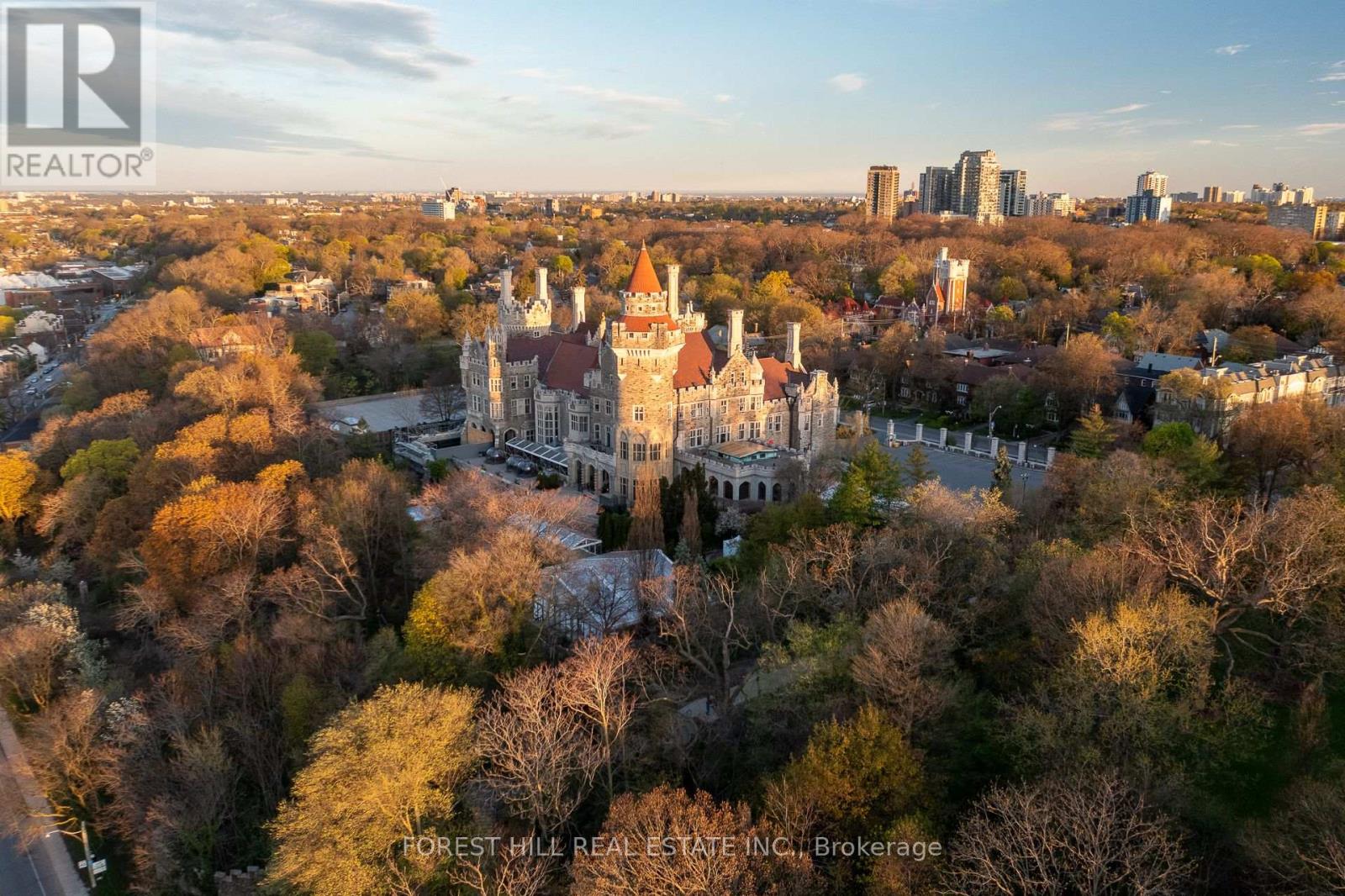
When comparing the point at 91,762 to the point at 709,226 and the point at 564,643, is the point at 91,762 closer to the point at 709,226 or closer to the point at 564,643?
the point at 564,643

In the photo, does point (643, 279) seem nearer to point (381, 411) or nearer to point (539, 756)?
point (381, 411)

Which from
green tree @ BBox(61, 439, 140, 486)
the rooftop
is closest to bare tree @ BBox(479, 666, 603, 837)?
green tree @ BBox(61, 439, 140, 486)

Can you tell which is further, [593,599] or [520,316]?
[520,316]

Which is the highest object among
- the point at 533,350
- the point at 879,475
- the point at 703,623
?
the point at 533,350

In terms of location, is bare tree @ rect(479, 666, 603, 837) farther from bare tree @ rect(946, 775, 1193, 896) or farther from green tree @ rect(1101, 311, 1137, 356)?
green tree @ rect(1101, 311, 1137, 356)

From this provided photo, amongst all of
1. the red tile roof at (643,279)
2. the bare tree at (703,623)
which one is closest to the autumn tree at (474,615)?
the bare tree at (703,623)

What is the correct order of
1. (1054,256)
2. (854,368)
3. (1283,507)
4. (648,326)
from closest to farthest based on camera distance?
(1283,507) < (648,326) < (854,368) < (1054,256)

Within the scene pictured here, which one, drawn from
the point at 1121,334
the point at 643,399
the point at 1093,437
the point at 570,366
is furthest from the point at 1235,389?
the point at 570,366

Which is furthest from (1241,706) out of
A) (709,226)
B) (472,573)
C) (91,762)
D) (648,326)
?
(709,226)

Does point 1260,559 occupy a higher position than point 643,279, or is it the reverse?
point 643,279
